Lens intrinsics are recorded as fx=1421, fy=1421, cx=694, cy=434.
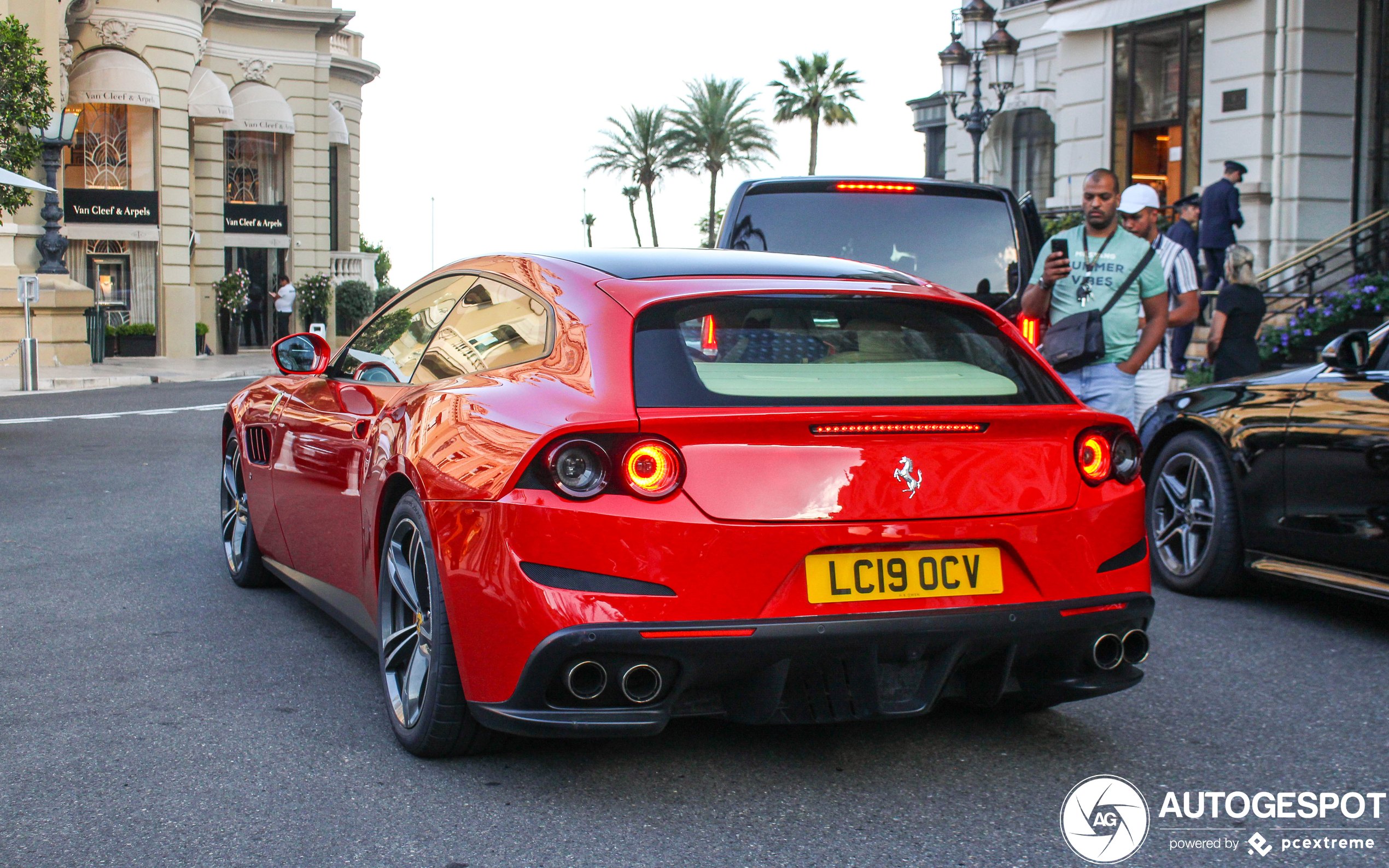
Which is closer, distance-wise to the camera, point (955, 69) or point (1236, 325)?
point (1236, 325)

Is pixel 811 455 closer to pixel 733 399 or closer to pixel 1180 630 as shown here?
pixel 733 399

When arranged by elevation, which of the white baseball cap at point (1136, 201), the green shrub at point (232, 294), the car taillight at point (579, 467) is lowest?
the car taillight at point (579, 467)

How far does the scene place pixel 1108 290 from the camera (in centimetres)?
693

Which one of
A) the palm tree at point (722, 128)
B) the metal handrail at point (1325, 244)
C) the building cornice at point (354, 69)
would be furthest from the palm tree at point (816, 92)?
the metal handrail at point (1325, 244)

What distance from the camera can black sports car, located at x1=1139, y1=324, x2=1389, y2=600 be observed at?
18.0 ft

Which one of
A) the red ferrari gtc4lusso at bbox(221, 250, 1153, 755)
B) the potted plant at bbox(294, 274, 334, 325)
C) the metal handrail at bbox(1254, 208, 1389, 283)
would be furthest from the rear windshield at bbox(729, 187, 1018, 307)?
the potted plant at bbox(294, 274, 334, 325)

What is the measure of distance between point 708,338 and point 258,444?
→ 2801 mm

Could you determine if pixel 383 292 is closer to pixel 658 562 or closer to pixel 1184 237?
pixel 1184 237

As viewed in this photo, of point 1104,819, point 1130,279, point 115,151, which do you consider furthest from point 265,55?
point 1104,819

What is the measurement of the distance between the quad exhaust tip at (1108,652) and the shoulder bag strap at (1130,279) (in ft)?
11.3

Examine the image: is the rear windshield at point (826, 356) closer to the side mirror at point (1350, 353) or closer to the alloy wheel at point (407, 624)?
the alloy wheel at point (407, 624)

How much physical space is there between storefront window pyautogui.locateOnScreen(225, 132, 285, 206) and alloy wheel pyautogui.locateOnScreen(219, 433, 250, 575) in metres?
32.8

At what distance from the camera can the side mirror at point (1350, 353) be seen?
223 inches

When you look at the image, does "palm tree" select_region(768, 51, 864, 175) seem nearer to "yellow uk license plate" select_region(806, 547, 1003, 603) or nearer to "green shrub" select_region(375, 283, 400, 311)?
"green shrub" select_region(375, 283, 400, 311)
